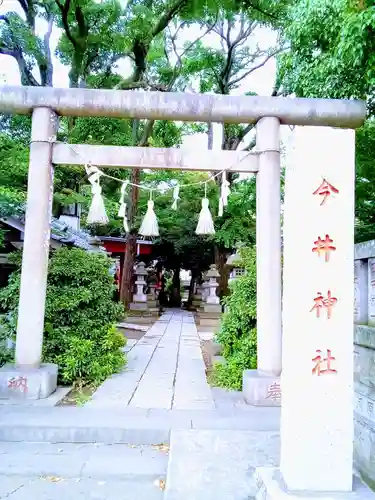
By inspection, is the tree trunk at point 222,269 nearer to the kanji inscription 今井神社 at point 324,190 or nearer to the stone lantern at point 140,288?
the stone lantern at point 140,288

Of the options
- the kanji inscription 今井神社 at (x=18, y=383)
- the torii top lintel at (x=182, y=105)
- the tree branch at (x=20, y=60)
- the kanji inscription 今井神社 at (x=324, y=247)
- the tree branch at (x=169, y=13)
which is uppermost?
the tree branch at (x=169, y=13)

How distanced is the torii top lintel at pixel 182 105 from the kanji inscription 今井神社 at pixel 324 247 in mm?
3652

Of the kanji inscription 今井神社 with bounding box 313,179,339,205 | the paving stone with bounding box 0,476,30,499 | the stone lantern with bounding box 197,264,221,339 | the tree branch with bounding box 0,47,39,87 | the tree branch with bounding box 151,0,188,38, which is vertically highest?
the tree branch with bounding box 151,0,188,38

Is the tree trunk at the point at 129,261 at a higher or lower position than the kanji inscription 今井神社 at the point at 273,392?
higher

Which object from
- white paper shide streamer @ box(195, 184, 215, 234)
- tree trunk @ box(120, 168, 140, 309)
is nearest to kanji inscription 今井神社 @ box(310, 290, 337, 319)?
white paper shide streamer @ box(195, 184, 215, 234)

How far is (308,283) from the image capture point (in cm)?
296

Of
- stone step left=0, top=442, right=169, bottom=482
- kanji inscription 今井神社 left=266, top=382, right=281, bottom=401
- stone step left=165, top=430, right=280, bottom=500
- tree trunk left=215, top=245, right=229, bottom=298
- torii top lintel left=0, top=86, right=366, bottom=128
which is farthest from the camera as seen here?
tree trunk left=215, top=245, right=229, bottom=298

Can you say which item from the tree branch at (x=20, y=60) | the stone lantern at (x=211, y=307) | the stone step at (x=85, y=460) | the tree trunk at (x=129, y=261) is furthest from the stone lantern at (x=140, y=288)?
the stone step at (x=85, y=460)

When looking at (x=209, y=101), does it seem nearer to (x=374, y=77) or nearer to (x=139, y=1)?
(x=374, y=77)

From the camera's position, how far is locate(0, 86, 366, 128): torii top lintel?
607 centimetres

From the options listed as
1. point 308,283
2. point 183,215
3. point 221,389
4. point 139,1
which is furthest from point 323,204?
point 183,215

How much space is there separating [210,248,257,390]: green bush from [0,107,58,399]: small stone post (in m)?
2.75

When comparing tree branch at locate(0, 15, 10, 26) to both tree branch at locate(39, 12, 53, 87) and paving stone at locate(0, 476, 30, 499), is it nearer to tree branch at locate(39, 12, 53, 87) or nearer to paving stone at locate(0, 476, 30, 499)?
tree branch at locate(39, 12, 53, 87)

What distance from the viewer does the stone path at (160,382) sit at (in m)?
5.72
